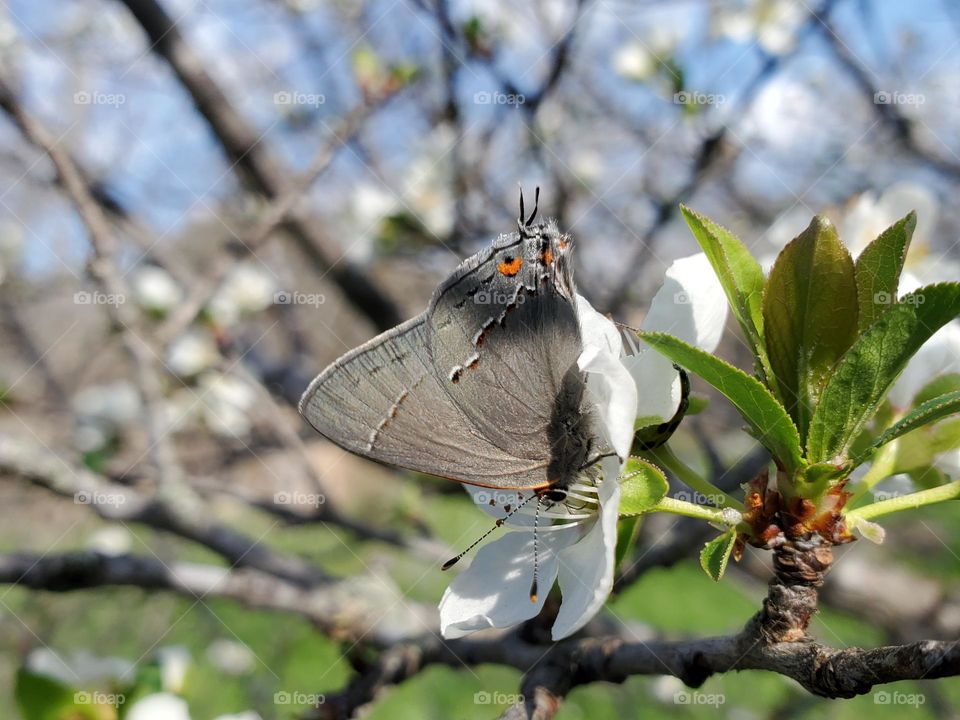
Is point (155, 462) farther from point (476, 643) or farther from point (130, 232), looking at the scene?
point (130, 232)

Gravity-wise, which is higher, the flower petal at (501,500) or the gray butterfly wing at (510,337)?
the gray butterfly wing at (510,337)

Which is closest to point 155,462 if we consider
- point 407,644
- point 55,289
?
point 407,644

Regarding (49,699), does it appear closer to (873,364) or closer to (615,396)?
(615,396)

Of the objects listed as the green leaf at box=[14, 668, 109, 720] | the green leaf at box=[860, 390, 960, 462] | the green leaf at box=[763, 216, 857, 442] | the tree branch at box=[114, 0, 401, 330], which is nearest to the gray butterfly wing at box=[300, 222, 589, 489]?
the green leaf at box=[763, 216, 857, 442]

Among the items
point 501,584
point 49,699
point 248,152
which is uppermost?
point 248,152

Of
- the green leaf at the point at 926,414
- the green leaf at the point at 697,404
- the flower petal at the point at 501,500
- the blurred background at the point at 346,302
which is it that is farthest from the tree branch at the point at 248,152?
the green leaf at the point at 926,414

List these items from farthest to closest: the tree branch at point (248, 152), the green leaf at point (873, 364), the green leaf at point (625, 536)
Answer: the tree branch at point (248, 152)
the green leaf at point (625, 536)
the green leaf at point (873, 364)

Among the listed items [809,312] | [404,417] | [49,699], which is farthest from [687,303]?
[49,699]

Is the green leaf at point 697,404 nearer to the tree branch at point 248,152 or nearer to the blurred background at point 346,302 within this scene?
the blurred background at point 346,302
